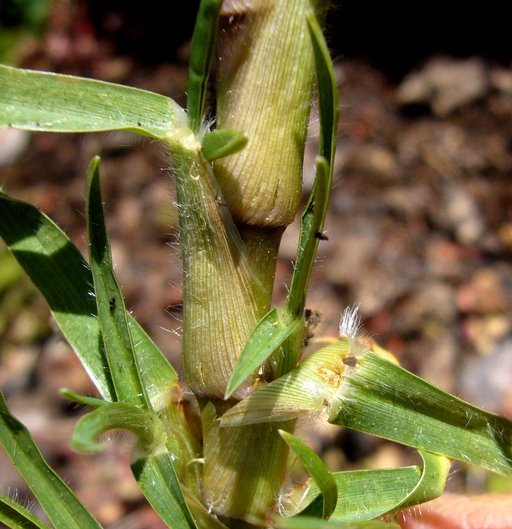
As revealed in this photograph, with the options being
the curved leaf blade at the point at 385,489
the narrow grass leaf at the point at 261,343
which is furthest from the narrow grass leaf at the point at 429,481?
the narrow grass leaf at the point at 261,343

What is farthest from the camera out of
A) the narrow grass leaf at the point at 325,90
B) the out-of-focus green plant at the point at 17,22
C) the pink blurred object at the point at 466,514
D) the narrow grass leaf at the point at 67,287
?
the out-of-focus green plant at the point at 17,22

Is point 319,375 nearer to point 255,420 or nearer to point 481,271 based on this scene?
point 255,420

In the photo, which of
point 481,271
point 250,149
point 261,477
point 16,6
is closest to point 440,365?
point 481,271

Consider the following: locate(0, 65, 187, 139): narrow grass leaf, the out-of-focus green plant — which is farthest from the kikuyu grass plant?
the out-of-focus green plant

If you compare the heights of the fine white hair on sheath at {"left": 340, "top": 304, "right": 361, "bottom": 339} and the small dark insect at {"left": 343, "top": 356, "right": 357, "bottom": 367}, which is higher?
the fine white hair on sheath at {"left": 340, "top": 304, "right": 361, "bottom": 339}

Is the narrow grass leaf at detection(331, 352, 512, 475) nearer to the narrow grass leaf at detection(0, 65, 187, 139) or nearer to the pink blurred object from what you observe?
the narrow grass leaf at detection(0, 65, 187, 139)

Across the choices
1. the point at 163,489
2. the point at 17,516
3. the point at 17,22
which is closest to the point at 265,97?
the point at 163,489

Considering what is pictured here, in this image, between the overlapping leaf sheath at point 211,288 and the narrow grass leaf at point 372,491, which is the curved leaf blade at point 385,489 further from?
the overlapping leaf sheath at point 211,288
